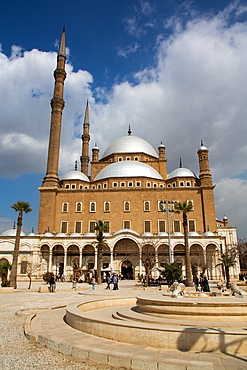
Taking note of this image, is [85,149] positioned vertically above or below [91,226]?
above

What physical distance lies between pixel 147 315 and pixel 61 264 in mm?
30324

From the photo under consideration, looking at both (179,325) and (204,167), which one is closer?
(179,325)

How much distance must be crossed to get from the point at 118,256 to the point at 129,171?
12.6 m

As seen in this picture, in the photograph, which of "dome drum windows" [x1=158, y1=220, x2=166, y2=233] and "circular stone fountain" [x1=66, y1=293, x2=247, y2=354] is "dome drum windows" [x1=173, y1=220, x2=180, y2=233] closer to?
"dome drum windows" [x1=158, y1=220, x2=166, y2=233]

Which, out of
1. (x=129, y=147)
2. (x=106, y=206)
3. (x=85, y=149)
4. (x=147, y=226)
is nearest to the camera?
(x=147, y=226)

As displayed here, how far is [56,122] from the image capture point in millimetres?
39062

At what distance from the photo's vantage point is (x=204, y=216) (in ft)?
119

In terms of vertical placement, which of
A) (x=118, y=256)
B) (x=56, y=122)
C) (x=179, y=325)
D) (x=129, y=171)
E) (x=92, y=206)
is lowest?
(x=179, y=325)

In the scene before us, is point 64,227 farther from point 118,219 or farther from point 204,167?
point 204,167

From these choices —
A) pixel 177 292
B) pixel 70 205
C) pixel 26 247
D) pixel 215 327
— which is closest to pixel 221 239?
pixel 70 205

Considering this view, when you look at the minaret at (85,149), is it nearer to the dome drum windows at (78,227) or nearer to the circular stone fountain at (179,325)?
the dome drum windows at (78,227)

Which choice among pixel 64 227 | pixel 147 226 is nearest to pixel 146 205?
pixel 147 226

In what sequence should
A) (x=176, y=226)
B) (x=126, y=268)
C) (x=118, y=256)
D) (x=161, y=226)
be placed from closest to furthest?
(x=118, y=256) < (x=126, y=268) < (x=176, y=226) < (x=161, y=226)

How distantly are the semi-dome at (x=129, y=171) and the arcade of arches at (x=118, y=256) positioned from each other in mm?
10065
